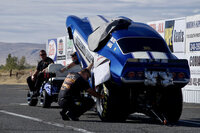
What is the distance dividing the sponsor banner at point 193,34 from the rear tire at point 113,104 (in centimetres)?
917

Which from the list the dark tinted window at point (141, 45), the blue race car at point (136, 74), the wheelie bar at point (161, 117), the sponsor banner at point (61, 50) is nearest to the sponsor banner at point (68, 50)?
the sponsor banner at point (61, 50)

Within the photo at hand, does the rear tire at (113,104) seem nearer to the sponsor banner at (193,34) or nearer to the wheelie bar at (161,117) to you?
the wheelie bar at (161,117)

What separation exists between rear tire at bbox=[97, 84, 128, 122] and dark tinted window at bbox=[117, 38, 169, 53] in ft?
3.25

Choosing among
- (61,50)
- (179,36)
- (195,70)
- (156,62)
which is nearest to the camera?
(156,62)

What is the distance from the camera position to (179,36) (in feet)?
66.8

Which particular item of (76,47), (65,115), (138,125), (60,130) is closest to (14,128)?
(60,130)

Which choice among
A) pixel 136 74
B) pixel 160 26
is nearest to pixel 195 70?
pixel 160 26

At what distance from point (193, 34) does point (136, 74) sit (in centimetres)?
999

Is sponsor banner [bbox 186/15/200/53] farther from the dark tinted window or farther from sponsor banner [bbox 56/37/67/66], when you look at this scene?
sponsor banner [bbox 56/37/67/66]

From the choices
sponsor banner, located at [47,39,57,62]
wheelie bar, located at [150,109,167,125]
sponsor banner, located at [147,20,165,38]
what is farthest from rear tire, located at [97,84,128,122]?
sponsor banner, located at [47,39,57,62]

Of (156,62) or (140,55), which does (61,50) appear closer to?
(140,55)

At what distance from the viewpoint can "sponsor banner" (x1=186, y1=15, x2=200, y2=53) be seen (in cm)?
1944

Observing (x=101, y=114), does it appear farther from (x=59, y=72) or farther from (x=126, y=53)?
(x=59, y=72)

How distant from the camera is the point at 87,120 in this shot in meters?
11.3
